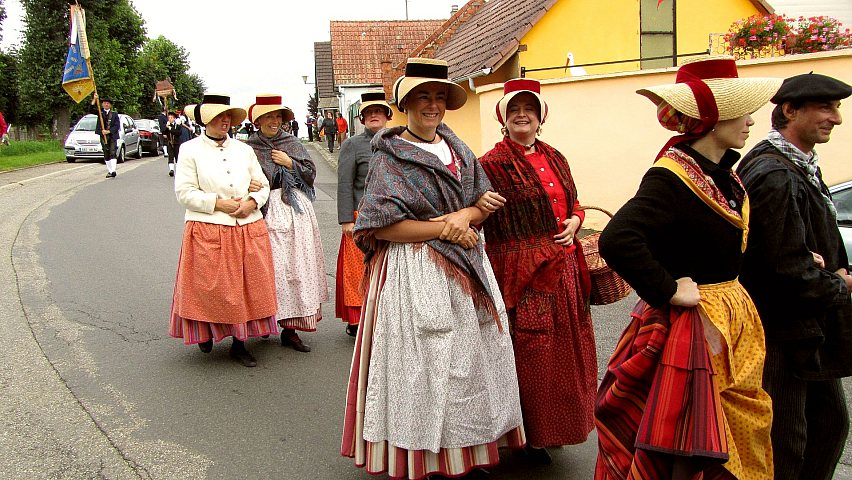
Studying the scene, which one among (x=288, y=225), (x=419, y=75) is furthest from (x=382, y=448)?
(x=288, y=225)

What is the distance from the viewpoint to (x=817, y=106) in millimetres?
3033

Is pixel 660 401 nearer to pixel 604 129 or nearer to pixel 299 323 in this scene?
pixel 299 323

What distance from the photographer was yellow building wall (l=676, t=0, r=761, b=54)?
14.5m

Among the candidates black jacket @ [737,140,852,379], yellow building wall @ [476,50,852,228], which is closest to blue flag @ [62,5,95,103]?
yellow building wall @ [476,50,852,228]

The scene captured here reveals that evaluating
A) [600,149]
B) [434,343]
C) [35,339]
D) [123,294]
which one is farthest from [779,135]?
[600,149]

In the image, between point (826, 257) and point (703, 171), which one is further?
point (826, 257)

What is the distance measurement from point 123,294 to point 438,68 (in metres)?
5.50

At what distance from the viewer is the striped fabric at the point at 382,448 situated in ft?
10.9

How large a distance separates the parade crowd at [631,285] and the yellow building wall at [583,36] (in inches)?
394

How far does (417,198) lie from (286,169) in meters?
2.79

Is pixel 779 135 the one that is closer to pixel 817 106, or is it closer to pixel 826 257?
pixel 817 106

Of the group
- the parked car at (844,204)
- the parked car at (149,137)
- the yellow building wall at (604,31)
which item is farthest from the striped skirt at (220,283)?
the parked car at (149,137)

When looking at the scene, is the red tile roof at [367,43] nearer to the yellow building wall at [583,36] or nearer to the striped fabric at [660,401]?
the yellow building wall at [583,36]

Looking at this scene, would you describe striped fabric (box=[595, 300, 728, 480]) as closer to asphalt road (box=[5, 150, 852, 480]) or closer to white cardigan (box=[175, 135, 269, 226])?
asphalt road (box=[5, 150, 852, 480])
